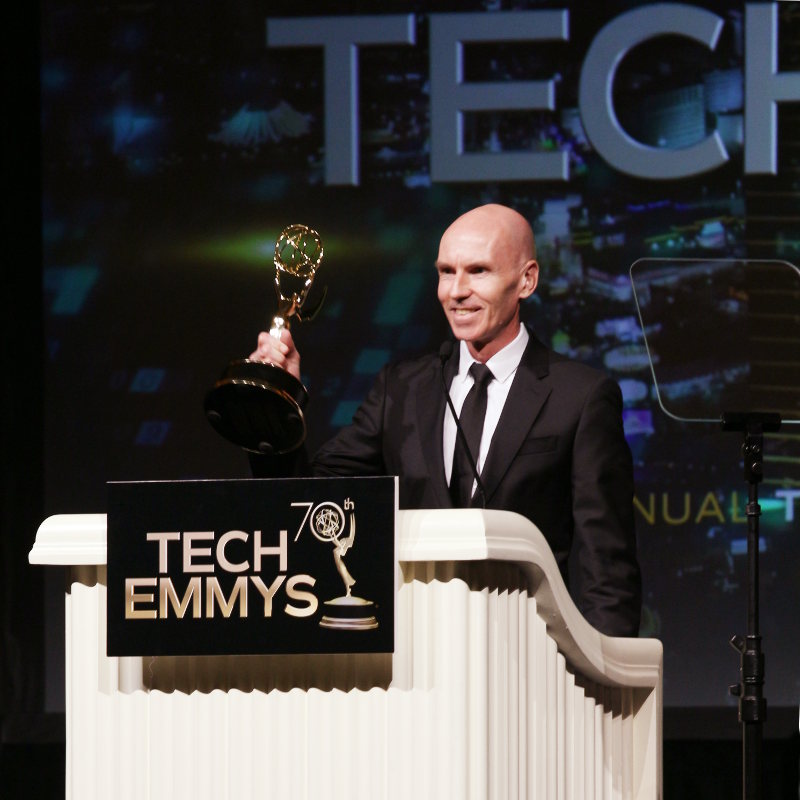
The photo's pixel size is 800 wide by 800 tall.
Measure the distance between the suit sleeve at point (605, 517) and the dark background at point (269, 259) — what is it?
1.65 m

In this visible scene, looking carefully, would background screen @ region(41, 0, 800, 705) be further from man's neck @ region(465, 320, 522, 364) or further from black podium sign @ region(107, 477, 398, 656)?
black podium sign @ region(107, 477, 398, 656)

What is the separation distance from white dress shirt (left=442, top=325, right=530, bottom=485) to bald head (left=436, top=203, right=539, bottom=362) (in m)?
0.05

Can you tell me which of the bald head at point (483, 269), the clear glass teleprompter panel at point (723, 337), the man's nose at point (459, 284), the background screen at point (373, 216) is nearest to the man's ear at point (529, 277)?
the bald head at point (483, 269)

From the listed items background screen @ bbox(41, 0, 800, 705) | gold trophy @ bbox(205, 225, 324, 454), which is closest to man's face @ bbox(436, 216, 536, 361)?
gold trophy @ bbox(205, 225, 324, 454)

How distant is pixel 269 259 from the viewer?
13.0ft

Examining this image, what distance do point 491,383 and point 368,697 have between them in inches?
37.9

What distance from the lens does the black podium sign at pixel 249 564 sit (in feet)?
4.55

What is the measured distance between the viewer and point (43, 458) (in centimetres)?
399

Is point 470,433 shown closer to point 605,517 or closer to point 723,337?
point 605,517

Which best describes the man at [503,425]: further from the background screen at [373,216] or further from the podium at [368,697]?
the background screen at [373,216]

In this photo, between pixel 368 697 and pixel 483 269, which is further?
pixel 483 269

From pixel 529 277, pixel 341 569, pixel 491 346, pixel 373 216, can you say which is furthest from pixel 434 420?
pixel 373 216

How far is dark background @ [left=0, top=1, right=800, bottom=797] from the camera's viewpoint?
150 inches

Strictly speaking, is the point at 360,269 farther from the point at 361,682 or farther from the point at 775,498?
the point at 361,682
